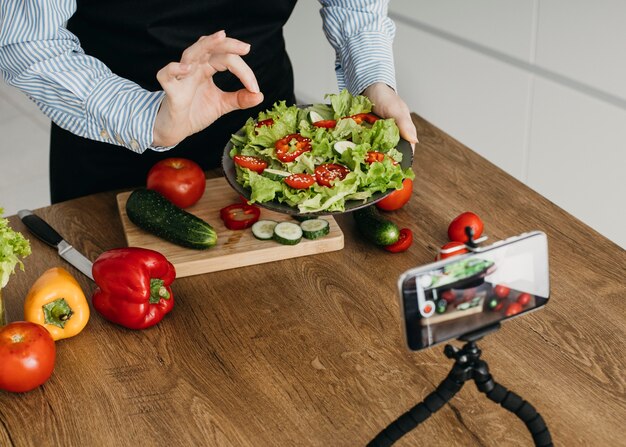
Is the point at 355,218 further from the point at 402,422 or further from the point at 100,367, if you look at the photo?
the point at 402,422

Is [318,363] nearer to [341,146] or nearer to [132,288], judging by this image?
[132,288]

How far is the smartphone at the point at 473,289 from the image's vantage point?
84 cm

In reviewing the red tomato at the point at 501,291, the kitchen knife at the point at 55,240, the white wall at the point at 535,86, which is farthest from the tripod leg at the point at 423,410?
the white wall at the point at 535,86

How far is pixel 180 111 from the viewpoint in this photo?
1.38 meters

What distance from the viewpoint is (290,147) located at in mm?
1516

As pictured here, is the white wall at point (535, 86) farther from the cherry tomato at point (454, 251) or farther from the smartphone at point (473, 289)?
the smartphone at point (473, 289)

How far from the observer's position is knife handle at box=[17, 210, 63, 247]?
1.53 meters

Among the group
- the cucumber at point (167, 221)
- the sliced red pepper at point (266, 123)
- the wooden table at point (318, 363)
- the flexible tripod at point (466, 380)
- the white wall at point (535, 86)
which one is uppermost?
the flexible tripod at point (466, 380)

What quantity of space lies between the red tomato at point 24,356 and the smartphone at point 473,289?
0.61 metres

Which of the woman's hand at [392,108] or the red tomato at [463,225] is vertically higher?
the woman's hand at [392,108]

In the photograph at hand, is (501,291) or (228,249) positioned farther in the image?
(228,249)

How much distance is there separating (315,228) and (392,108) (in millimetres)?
317

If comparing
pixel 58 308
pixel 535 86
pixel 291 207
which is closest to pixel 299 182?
pixel 291 207

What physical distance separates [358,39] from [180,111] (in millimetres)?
592
